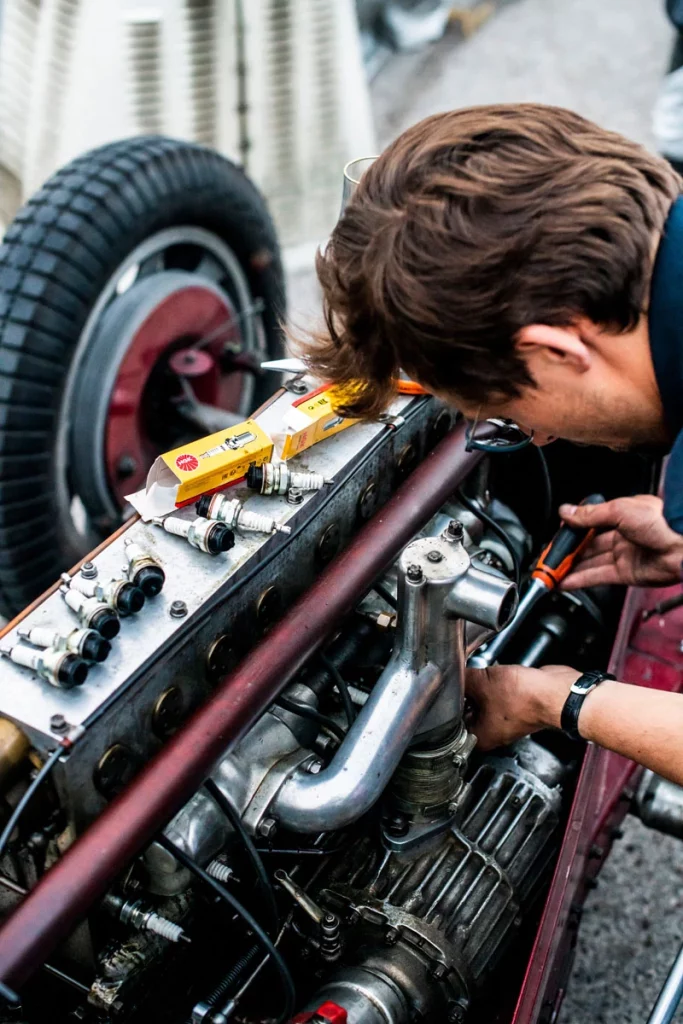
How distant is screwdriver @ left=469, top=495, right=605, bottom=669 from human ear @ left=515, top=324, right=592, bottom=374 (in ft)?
1.89

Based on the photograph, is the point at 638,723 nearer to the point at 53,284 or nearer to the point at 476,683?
the point at 476,683

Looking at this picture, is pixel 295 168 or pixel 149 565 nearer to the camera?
pixel 149 565

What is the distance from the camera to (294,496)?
3.99 ft

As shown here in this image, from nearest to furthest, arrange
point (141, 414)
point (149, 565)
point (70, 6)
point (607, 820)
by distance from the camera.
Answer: point (149, 565) < point (607, 820) < point (141, 414) < point (70, 6)

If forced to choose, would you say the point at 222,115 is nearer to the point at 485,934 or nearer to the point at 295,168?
the point at 295,168

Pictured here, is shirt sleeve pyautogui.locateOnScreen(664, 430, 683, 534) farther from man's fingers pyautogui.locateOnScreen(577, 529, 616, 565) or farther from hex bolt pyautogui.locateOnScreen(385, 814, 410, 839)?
man's fingers pyautogui.locateOnScreen(577, 529, 616, 565)

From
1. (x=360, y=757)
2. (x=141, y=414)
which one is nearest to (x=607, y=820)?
(x=360, y=757)

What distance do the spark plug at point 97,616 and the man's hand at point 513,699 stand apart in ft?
1.77

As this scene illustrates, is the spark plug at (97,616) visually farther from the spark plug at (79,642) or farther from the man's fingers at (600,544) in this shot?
the man's fingers at (600,544)

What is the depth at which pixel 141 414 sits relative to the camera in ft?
6.67

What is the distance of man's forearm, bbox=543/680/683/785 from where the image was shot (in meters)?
1.12

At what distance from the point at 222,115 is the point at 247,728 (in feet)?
7.74

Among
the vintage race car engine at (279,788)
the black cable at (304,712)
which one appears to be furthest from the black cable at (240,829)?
the black cable at (304,712)

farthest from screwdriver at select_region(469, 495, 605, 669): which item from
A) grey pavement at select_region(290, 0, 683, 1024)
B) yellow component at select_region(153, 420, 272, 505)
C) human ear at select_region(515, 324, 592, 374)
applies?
grey pavement at select_region(290, 0, 683, 1024)
